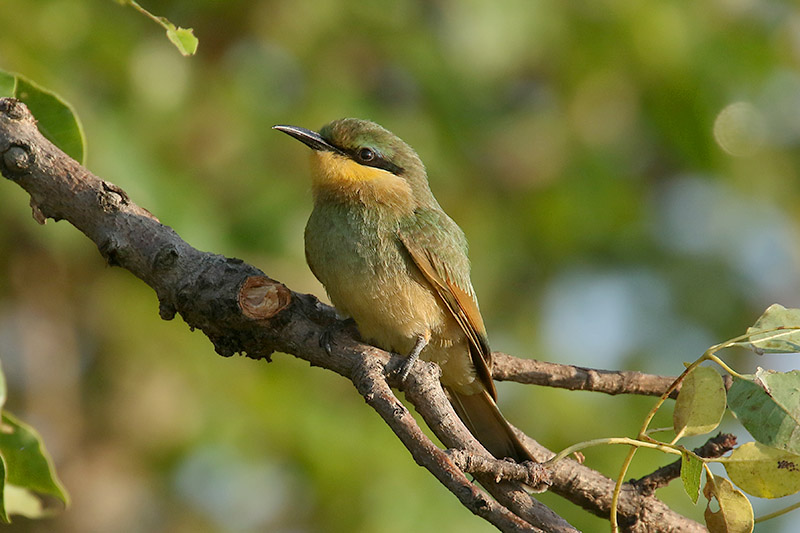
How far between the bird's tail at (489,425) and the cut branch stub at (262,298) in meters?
0.92

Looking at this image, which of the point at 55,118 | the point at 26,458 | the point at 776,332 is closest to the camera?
the point at 776,332

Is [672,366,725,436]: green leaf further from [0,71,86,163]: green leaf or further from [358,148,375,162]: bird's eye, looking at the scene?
[358,148,375,162]: bird's eye

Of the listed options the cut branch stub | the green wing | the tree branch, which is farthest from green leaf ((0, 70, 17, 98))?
the green wing

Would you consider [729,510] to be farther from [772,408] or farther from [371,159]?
[371,159]

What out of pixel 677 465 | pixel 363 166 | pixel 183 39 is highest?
pixel 363 166

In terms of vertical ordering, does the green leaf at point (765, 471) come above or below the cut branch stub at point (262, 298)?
below

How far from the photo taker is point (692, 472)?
1.97m

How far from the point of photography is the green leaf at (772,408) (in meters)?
1.87

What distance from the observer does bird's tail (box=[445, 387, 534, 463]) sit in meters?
3.06

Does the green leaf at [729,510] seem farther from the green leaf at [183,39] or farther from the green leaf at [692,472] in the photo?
the green leaf at [183,39]

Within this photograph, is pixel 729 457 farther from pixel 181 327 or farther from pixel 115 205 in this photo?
pixel 181 327

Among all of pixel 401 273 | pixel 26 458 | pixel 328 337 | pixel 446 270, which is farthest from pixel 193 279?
pixel 446 270

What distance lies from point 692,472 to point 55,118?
1.87 m

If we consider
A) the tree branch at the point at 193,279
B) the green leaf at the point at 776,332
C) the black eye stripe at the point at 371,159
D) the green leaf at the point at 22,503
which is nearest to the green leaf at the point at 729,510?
the green leaf at the point at 776,332
